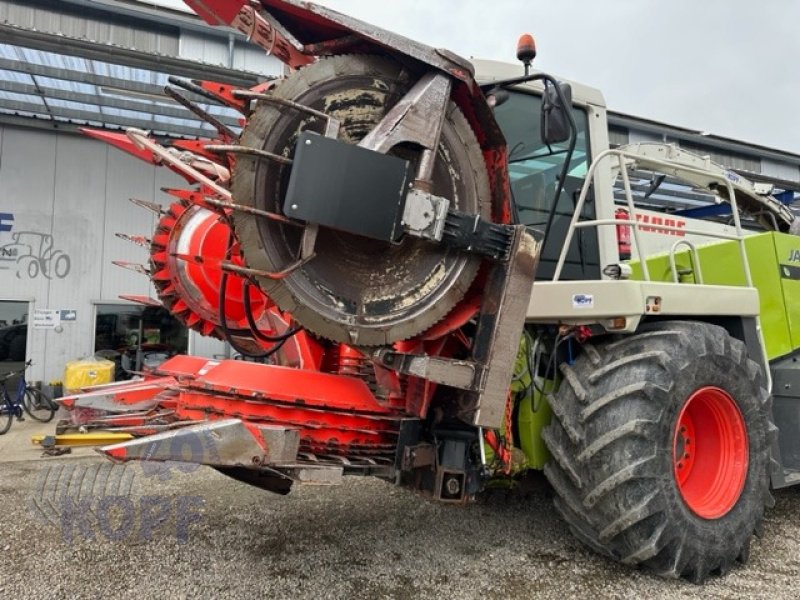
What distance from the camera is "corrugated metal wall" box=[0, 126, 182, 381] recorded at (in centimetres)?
1098

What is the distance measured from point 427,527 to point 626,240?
2.35 meters

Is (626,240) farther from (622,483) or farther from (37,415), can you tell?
(37,415)

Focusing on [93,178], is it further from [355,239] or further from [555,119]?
[555,119]

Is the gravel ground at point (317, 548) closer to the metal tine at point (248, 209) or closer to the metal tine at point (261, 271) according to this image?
the metal tine at point (261, 271)

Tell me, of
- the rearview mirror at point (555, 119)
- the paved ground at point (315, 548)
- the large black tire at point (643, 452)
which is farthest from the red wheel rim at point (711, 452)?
the rearview mirror at point (555, 119)

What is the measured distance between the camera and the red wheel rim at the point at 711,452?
334 centimetres

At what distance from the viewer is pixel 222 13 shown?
7.86 ft

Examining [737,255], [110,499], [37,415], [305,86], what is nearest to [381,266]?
[305,86]

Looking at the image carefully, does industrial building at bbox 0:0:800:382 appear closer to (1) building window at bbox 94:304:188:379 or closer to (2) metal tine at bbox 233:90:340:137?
(1) building window at bbox 94:304:188:379

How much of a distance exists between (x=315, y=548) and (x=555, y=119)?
266cm

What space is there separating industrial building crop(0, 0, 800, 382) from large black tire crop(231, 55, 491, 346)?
6.82 metres

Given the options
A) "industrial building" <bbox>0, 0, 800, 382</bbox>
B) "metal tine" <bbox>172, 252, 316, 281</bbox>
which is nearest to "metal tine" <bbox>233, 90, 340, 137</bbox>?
"metal tine" <bbox>172, 252, 316, 281</bbox>

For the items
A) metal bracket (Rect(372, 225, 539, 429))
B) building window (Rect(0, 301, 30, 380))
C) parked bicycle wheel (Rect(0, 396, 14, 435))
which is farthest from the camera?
building window (Rect(0, 301, 30, 380))

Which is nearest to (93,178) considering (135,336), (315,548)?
(135,336)
